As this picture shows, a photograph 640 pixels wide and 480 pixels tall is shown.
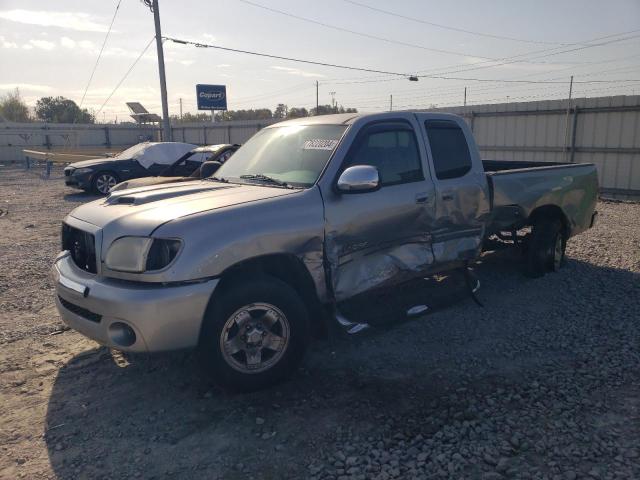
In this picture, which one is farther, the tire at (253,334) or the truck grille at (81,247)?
the truck grille at (81,247)

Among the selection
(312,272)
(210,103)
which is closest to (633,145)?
(312,272)

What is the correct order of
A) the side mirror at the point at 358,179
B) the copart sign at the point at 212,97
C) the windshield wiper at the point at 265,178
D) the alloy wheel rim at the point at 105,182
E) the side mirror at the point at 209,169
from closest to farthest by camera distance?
the side mirror at the point at 358,179
the windshield wiper at the point at 265,178
the side mirror at the point at 209,169
the alloy wheel rim at the point at 105,182
the copart sign at the point at 212,97

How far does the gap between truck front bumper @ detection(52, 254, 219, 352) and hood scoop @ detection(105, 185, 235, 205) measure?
2.49 ft

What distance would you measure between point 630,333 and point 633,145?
35.9 ft

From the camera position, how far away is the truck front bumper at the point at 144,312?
3238mm

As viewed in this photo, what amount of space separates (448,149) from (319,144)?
1.48 metres

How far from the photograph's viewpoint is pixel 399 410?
3.56m

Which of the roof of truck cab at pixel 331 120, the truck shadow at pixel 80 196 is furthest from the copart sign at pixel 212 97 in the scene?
the roof of truck cab at pixel 331 120

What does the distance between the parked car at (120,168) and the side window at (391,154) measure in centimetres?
1229

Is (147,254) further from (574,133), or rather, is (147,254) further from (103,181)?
(574,133)

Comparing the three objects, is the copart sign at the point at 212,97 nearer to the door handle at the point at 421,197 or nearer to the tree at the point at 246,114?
the tree at the point at 246,114

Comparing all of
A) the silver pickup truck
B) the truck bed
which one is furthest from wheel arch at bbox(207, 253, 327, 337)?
the truck bed

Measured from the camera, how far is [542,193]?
613 centimetres

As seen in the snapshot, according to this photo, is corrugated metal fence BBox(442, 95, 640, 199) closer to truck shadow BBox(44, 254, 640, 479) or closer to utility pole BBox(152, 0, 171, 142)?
truck shadow BBox(44, 254, 640, 479)
